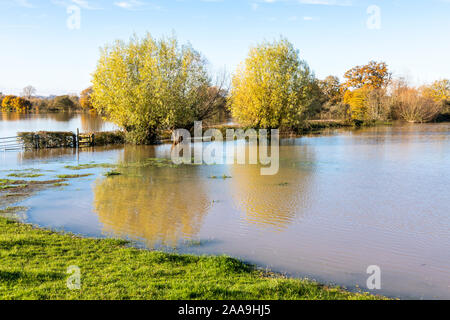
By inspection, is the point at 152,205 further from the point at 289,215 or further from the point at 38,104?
the point at 38,104

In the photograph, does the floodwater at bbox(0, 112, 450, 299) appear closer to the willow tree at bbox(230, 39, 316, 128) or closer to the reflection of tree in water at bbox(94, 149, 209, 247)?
the reflection of tree in water at bbox(94, 149, 209, 247)

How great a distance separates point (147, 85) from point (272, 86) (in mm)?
13581

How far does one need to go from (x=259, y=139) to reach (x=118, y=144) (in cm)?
1534

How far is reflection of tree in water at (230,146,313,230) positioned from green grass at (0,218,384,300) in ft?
13.7

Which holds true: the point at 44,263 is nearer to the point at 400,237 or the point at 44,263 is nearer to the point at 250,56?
the point at 400,237

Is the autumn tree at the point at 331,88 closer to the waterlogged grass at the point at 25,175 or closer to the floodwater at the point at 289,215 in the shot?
the floodwater at the point at 289,215

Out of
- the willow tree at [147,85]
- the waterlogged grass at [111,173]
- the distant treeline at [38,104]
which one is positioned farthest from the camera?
the distant treeline at [38,104]

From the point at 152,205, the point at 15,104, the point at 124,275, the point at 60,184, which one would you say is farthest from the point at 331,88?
the point at 15,104

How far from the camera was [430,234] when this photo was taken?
406 inches

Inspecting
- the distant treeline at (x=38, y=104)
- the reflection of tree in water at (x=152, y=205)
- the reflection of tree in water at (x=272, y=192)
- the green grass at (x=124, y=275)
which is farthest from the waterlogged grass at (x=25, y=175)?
the distant treeline at (x=38, y=104)

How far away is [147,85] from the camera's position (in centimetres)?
3155

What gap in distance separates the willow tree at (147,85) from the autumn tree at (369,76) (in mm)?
66977

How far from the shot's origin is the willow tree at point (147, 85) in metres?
31.2
